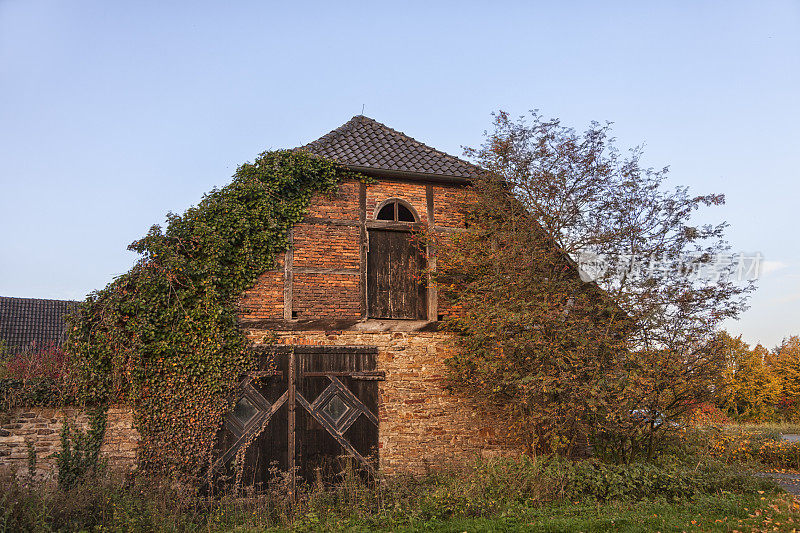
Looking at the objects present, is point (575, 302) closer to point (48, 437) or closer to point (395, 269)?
point (395, 269)

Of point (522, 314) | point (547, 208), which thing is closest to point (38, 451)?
point (522, 314)

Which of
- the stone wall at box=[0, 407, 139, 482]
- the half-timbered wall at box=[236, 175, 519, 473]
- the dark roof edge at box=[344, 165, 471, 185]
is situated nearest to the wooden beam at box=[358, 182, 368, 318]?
the half-timbered wall at box=[236, 175, 519, 473]

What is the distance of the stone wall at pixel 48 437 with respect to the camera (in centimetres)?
873

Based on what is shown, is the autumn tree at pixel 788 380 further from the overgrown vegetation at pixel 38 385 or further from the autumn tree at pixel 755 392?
the overgrown vegetation at pixel 38 385

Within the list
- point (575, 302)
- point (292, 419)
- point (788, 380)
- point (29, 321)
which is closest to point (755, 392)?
point (788, 380)

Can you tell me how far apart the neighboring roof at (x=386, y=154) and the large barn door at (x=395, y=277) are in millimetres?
1281

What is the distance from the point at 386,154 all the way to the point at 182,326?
5366mm

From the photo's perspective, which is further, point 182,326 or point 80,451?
point 182,326

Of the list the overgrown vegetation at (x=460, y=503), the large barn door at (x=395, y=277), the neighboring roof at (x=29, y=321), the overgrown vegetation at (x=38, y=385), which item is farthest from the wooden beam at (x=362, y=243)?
the neighboring roof at (x=29, y=321)

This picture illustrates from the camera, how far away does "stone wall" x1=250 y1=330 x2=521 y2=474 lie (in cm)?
1044

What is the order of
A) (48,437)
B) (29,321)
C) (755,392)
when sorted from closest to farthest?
(48,437) → (29,321) → (755,392)

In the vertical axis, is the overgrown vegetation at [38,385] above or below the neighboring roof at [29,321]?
below

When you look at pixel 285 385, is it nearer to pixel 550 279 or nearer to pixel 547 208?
pixel 550 279

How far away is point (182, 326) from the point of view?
954 cm
